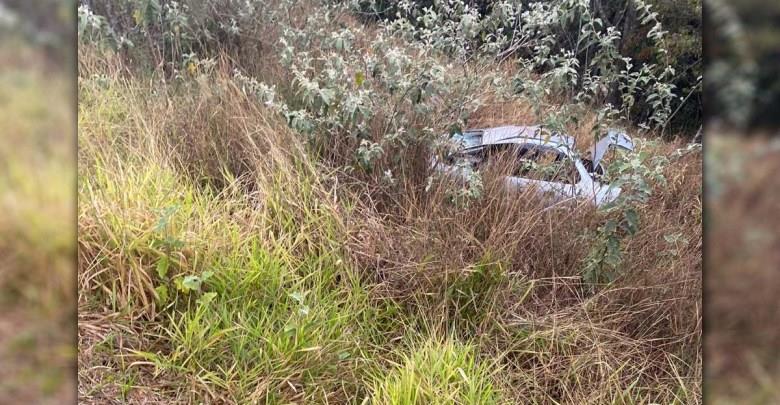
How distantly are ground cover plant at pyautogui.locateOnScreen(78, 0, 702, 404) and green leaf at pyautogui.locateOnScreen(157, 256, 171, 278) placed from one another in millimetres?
13

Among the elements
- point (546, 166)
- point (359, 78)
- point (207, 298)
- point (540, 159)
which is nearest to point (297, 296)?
point (207, 298)

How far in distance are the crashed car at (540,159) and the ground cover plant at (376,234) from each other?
8cm

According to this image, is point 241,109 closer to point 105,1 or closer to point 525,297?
point 105,1

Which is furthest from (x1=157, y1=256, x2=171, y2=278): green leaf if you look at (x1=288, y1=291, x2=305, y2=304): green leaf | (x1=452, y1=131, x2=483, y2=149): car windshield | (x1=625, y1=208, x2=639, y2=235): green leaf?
(x1=625, y1=208, x2=639, y2=235): green leaf

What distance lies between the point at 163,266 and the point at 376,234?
0.93 metres

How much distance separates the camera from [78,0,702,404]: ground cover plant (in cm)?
223

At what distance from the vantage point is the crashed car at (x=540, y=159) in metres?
2.85

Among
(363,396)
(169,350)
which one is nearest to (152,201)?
(169,350)

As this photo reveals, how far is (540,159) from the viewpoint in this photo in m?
3.00

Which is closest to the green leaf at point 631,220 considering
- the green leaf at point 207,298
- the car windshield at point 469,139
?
the car windshield at point 469,139

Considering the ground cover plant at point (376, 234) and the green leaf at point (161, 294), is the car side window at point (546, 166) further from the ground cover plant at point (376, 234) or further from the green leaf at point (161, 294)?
the green leaf at point (161, 294)

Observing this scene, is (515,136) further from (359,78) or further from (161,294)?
(161,294)

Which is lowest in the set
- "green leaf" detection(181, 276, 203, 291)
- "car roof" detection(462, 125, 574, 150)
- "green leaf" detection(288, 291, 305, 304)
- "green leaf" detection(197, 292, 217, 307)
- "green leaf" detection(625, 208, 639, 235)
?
"green leaf" detection(625, 208, 639, 235)

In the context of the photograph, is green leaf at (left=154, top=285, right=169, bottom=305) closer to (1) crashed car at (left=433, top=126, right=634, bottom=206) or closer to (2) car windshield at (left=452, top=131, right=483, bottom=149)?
(1) crashed car at (left=433, top=126, right=634, bottom=206)
